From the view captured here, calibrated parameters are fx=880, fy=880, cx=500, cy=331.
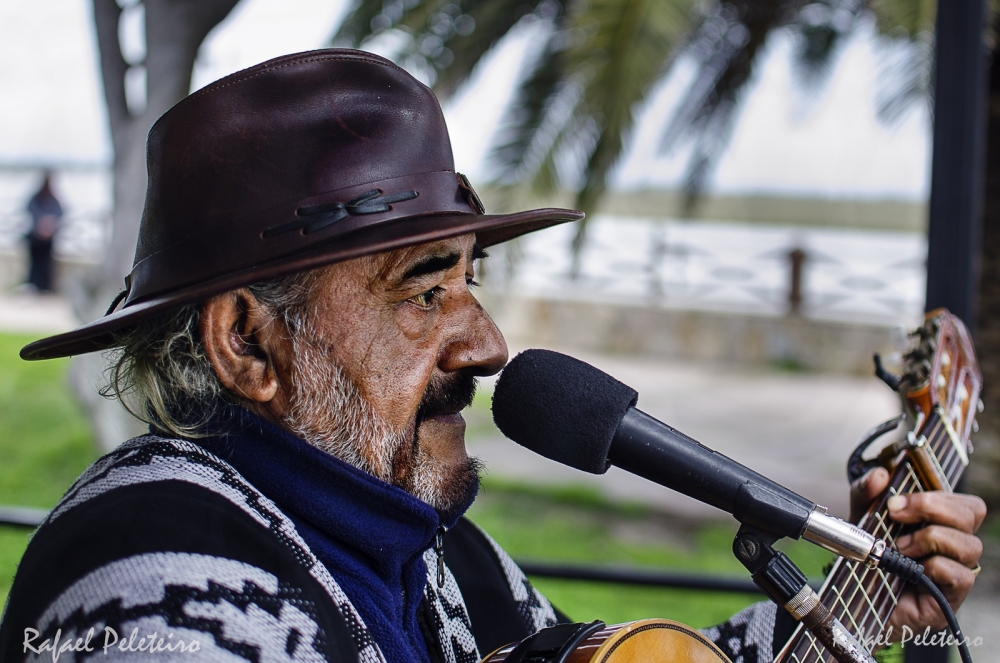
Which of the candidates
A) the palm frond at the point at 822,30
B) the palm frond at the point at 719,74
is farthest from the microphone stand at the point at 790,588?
the palm frond at the point at 822,30

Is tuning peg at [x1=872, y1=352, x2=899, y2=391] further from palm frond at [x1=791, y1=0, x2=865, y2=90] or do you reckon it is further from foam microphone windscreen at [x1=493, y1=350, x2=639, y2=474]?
palm frond at [x1=791, y1=0, x2=865, y2=90]

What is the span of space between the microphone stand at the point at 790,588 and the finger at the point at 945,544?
43 cm

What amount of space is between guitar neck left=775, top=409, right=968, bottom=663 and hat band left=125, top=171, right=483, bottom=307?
2.99 feet

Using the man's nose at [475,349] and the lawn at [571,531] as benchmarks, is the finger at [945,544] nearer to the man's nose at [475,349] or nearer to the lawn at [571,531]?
the man's nose at [475,349]

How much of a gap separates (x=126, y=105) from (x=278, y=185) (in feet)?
8.01

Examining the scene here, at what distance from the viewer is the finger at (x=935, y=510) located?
1.55 meters

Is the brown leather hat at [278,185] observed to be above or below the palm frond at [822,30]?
below

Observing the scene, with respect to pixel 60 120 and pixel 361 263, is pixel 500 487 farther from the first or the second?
pixel 60 120

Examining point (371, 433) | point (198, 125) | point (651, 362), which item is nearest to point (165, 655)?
point (371, 433)

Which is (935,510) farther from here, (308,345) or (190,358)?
(190,358)

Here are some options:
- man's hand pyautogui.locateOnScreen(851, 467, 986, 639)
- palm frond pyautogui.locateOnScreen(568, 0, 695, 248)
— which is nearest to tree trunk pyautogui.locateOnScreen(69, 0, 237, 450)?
palm frond pyautogui.locateOnScreen(568, 0, 695, 248)

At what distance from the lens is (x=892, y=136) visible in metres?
4.56

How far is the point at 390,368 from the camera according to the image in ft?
4.36

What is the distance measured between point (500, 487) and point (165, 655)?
18.3ft
